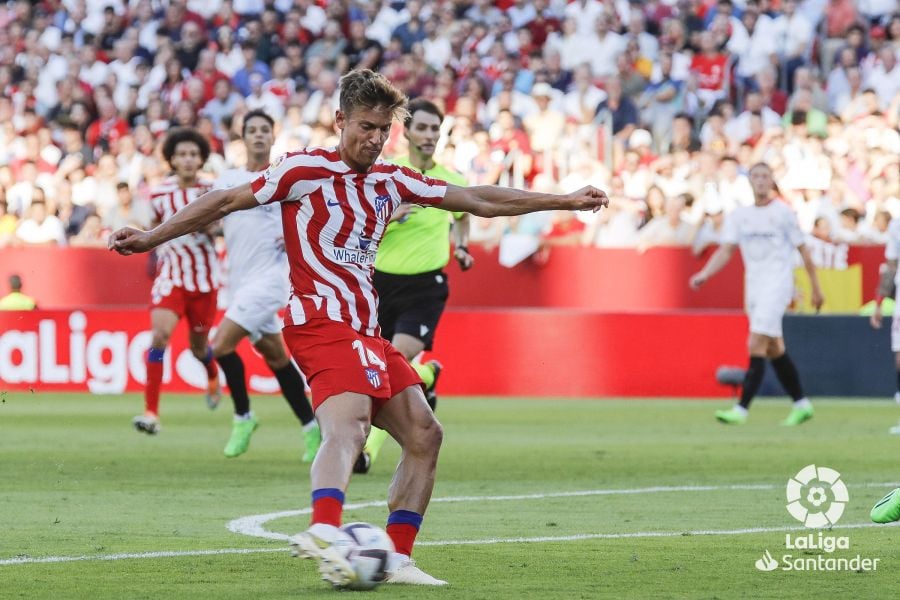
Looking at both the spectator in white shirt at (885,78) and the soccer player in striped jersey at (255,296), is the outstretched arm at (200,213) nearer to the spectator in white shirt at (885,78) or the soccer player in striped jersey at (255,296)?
the soccer player in striped jersey at (255,296)

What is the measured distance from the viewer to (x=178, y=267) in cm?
1404

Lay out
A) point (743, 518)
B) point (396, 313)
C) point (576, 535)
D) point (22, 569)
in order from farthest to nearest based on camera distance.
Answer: point (396, 313)
point (743, 518)
point (576, 535)
point (22, 569)

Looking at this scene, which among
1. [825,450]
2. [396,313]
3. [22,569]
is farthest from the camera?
[825,450]

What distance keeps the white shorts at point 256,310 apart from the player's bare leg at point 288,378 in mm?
71

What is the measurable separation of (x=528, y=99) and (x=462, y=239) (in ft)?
39.9

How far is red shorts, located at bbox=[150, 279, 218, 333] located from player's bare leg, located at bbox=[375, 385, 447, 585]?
7.33 meters

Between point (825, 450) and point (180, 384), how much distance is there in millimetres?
9133

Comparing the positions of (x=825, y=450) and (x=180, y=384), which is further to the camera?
(x=180, y=384)

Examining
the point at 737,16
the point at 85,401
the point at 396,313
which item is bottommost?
the point at 85,401

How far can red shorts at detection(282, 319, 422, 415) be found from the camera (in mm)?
6711

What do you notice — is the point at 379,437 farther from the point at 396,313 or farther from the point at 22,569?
the point at 22,569

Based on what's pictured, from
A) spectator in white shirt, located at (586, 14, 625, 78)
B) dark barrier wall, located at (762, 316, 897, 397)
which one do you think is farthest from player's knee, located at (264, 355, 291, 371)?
spectator in white shirt, located at (586, 14, 625, 78)

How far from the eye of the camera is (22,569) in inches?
281

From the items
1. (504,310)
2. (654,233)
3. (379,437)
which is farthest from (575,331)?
(379,437)
